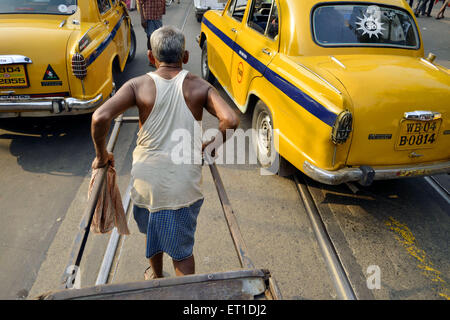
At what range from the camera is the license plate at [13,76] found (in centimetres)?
423

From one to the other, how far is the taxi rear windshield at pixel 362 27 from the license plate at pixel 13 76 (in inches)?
131

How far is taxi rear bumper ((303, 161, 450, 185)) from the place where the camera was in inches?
130

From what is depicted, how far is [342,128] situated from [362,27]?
1.71 m

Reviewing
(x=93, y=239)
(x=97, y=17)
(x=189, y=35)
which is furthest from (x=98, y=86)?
(x=189, y=35)

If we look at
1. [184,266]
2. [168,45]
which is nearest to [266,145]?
[184,266]

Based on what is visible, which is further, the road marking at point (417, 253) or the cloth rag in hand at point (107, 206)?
the road marking at point (417, 253)

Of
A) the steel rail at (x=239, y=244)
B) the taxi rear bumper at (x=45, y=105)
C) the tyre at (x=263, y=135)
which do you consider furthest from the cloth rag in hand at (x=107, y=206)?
the taxi rear bumper at (x=45, y=105)

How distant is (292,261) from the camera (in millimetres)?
3240

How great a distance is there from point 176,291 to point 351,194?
2936 millimetres

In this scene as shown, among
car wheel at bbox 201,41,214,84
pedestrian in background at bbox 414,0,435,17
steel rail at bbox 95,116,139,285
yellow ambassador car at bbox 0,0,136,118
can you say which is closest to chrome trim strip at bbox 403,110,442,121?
steel rail at bbox 95,116,139,285

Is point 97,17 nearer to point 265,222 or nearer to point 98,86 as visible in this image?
point 98,86

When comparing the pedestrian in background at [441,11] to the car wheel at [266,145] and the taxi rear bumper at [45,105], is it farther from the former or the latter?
the taxi rear bumper at [45,105]

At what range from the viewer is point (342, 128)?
3.12 meters
